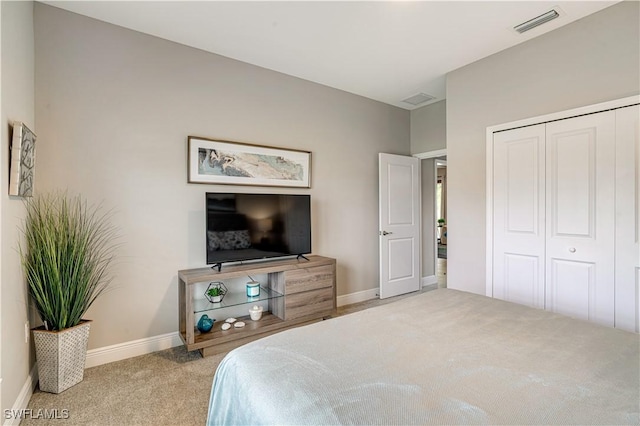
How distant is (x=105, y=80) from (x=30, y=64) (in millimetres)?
445

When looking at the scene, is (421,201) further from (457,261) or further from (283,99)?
(283,99)

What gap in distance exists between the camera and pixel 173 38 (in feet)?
8.93

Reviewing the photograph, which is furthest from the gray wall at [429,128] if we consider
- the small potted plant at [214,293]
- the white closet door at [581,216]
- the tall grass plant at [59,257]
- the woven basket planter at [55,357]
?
the woven basket planter at [55,357]

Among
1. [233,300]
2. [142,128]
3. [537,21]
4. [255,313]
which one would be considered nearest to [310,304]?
[255,313]

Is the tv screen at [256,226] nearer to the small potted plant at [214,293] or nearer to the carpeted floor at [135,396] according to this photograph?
the small potted plant at [214,293]

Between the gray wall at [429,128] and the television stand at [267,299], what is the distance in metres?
2.34

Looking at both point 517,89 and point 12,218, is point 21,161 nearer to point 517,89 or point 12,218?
point 12,218

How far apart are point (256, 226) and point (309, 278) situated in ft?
2.42

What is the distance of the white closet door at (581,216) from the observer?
232cm

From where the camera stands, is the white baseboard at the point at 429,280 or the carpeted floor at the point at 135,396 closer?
the carpeted floor at the point at 135,396

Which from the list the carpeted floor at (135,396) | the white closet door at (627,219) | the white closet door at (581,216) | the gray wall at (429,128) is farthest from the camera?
the gray wall at (429,128)

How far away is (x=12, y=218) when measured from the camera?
5.86 feet

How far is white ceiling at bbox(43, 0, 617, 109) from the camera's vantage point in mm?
2293

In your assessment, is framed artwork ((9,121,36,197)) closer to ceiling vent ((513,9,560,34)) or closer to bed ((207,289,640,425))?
bed ((207,289,640,425))
